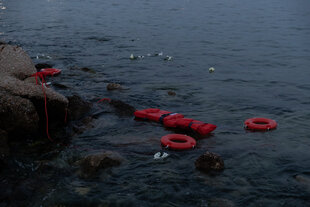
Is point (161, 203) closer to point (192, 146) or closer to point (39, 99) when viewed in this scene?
point (192, 146)

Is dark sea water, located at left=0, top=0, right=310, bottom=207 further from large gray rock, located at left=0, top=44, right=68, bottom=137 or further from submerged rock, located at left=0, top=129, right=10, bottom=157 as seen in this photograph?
large gray rock, located at left=0, top=44, right=68, bottom=137

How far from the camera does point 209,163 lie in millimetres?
7105

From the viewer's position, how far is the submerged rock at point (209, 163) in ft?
23.2

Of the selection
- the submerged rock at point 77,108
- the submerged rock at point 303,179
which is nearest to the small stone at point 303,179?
the submerged rock at point 303,179

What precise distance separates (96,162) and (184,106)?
4.82 meters

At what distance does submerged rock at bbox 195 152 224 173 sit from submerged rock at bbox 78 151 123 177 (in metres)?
1.58

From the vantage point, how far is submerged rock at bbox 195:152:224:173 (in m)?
7.08

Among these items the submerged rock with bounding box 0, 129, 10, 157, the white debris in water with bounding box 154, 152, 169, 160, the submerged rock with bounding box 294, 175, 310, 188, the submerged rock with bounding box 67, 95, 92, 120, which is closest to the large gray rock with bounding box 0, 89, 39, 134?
the submerged rock with bounding box 0, 129, 10, 157

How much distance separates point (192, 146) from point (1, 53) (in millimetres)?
7755

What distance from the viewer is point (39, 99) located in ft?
27.1

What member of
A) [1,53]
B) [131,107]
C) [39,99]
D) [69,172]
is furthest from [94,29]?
[69,172]

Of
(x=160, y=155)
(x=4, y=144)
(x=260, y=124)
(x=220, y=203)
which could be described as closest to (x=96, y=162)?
(x=160, y=155)

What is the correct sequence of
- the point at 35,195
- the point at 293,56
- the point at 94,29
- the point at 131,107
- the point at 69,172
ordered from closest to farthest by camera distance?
→ the point at 35,195, the point at 69,172, the point at 131,107, the point at 293,56, the point at 94,29

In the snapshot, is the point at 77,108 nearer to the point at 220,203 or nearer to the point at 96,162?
the point at 96,162
